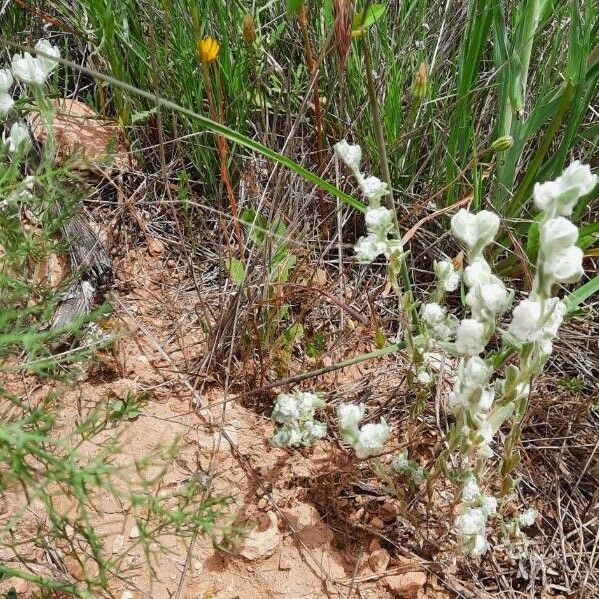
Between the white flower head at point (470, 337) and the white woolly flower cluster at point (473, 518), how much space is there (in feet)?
1.00

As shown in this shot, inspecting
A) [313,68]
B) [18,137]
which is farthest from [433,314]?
[18,137]

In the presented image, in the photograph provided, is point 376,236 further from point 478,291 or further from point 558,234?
point 558,234

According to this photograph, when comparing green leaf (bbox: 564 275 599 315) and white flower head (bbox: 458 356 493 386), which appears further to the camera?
green leaf (bbox: 564 275 599 315)

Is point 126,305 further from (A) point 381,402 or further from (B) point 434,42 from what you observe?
(B) point 434,42

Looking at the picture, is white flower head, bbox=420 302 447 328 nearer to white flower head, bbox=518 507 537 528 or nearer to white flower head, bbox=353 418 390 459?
white flower head, bbox=353 418 390 459

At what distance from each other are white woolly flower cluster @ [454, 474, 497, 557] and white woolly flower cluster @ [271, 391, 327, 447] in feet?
1.07

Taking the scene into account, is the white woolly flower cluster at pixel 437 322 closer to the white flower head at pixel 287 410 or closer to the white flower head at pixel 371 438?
the white flower head at pixel 371 438

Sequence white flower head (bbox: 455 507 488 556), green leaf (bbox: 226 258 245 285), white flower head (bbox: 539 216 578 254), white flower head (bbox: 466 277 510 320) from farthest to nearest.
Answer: green leaf (bbox: 226 258 245 285) < white flower head (bbox: 455 507 488 556) < white flower head (bbox: 466 277 510 320) < white flower head (bbox: 539 216 578 254)

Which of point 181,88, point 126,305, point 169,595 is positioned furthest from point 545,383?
point 181,88

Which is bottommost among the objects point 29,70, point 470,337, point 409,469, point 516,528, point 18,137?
point 516,528

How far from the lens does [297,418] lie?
1442mm

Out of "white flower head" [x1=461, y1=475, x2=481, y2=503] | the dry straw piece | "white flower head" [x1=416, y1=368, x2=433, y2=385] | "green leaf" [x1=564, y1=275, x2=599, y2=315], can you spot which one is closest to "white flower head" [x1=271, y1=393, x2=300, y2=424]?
"white flower head" [x1=416, y1=368, x2=433, y2=385]

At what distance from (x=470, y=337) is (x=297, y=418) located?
1.58 feet

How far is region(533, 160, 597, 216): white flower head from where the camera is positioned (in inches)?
39.6
